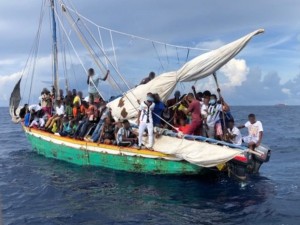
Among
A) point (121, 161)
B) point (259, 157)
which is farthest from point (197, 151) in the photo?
point (121, 161)

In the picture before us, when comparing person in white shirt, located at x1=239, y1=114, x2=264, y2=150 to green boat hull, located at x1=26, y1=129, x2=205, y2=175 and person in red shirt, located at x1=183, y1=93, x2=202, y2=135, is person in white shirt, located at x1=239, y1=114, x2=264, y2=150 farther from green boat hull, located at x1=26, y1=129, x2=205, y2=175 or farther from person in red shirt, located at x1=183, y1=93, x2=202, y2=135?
green boat hull, located at x1=26, y1=129, x2=205, y2=175

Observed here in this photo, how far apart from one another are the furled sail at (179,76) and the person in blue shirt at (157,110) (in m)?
0.45

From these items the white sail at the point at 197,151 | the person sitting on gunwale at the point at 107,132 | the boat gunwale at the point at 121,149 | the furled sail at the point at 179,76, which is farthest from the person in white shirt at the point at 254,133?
the person sitting on gunwale at the point at 107,132

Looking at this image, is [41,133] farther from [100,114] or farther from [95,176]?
[95,176]

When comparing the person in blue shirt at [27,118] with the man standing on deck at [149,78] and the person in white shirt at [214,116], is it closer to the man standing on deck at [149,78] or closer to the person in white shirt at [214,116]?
the man standing on deck at [149,78]

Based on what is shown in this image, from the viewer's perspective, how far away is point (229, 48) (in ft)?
45.6

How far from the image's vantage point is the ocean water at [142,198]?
10.4 meters

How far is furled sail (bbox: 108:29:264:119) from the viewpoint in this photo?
13.9m

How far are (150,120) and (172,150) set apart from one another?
1.44 metres

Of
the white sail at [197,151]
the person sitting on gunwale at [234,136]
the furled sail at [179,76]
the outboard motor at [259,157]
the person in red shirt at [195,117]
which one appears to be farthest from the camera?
the person sitting on gunwale at [234,136]

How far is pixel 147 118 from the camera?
47.8 feet

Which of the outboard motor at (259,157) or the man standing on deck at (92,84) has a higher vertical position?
the man standing on deck at (92,84)

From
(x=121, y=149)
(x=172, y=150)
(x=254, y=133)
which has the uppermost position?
(x=254, y=133)

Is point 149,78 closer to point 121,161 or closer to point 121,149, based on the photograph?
point 121,149
